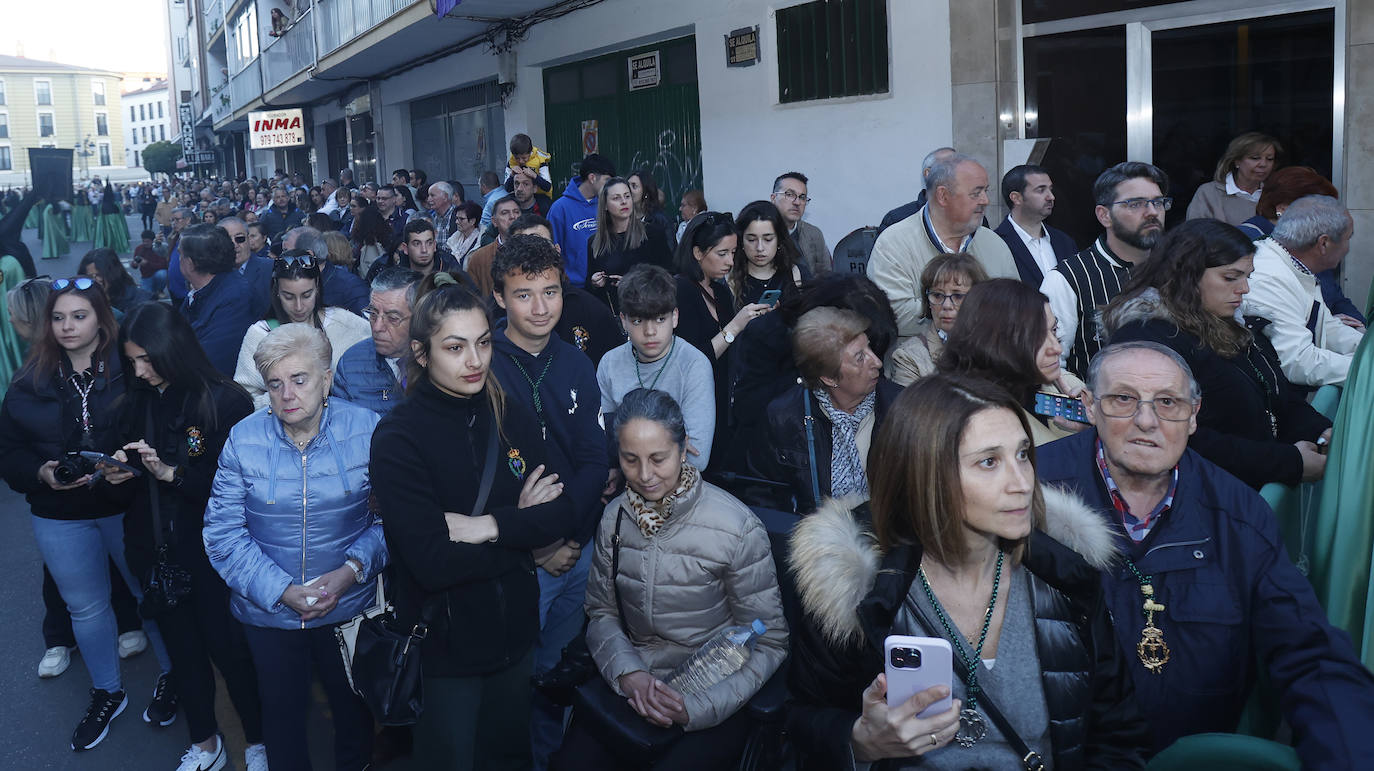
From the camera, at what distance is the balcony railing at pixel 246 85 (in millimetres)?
31898

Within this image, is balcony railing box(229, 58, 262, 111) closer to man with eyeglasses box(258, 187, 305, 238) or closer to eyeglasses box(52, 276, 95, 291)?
man with eyeglasses box(258, 187, 305, 238)

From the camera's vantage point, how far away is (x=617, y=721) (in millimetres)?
3461

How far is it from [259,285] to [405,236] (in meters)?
1.34

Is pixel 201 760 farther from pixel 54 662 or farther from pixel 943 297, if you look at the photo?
pixel 943 297

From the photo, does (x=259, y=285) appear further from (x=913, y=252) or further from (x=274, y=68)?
(x=274, y=68)

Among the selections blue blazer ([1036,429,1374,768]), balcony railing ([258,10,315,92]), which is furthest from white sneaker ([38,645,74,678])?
balcony railing ([258,10,315,92])

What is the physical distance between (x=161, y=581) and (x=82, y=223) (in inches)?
1511

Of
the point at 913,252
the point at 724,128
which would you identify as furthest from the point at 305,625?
the point at 724,128

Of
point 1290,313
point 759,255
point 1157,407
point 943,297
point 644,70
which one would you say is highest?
point 644,70

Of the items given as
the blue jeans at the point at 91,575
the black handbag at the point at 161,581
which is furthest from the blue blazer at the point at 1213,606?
the blue jeans at the point at 91,575

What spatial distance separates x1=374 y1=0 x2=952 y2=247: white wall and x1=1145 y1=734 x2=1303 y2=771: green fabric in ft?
22.0

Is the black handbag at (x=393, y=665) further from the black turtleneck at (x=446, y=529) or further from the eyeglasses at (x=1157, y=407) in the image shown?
the eyeglasses at (x=1157, y=407)

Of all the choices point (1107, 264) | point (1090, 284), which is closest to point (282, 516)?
point (1090, 284)

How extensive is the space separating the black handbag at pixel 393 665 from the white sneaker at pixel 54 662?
120 inches
